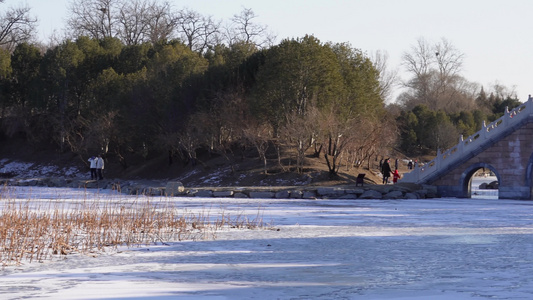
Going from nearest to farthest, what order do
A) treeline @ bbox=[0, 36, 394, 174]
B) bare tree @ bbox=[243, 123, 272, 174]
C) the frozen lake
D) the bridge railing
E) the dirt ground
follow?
the frozen lake < the bridge railing < the dirt ground < bare tree @ bbox=[243, 123, 272, 174] < treeline @ bbox=[0, 36, 394, 174]

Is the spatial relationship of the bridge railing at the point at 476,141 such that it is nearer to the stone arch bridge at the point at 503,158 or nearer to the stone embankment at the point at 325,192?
the stone arch bridge at the point at 503,158

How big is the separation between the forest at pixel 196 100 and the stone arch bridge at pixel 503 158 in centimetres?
662

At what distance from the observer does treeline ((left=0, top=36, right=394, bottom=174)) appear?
144 feet

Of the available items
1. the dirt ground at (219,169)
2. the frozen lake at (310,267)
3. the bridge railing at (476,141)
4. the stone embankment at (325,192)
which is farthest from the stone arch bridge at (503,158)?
the frozen lake at (310,267)

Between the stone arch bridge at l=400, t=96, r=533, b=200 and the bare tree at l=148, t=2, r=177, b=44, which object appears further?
the bare tree at l=148, t=2, r=177, b=44

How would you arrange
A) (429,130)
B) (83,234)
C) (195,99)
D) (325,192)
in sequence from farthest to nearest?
(429,130), (195,99), (325,192), (83,234)

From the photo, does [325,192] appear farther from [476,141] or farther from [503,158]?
[503,158]

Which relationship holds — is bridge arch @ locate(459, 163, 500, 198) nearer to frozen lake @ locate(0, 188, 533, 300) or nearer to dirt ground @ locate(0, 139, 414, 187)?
dirt ground @ locate(0, 139, 414, 187)

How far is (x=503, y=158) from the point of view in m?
36.2

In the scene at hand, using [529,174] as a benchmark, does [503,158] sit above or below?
above

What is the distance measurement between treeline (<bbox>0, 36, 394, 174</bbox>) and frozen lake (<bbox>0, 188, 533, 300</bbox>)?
22146mm

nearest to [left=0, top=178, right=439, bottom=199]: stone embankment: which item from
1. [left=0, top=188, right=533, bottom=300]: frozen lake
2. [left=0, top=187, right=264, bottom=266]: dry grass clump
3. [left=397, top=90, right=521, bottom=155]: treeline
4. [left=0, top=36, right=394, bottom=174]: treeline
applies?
[left=0, top=36, right=394, bottom=174]: treeline

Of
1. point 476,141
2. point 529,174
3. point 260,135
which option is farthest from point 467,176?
point 260,135

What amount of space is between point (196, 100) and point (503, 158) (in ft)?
73.6
